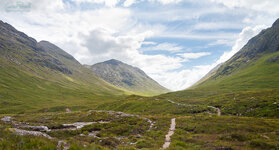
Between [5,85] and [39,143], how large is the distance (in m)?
186

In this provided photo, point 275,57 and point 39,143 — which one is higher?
point 275,57

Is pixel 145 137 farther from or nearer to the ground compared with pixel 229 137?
nearer to the ground

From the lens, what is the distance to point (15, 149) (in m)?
9.54

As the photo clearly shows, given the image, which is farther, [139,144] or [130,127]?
[130,127]

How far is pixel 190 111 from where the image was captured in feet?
162

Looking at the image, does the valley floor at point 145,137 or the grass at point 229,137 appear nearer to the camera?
the valley floor at point 145,137

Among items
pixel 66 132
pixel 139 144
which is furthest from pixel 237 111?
pixel 66 132

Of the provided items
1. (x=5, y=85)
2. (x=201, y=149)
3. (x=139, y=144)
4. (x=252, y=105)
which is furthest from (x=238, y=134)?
(x=5, y=85)

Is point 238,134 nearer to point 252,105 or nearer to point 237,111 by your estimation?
point 237,111

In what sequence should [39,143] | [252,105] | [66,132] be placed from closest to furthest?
[39,143] < [66,132] < [252,105]

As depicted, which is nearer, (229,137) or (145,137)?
(229,137)

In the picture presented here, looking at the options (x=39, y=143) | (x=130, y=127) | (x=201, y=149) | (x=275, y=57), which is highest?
(x=275, y=57)

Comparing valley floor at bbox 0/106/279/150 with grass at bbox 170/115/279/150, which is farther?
grass at bbox 170/115/279/150

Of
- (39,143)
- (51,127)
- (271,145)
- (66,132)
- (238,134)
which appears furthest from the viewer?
(51,127)
